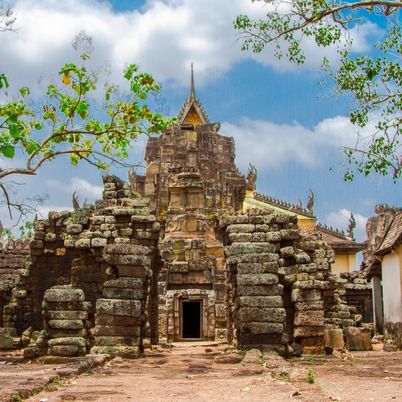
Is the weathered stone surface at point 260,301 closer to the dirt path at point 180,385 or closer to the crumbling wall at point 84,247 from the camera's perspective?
the dirt path at point 180,385

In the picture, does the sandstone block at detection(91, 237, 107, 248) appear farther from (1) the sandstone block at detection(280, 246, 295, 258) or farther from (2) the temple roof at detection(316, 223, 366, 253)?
(2) the temple roof at detection(316, 223, 366, 253)

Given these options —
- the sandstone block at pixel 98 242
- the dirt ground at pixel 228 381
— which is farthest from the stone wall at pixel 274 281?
the sandstone block at pixel 98 242

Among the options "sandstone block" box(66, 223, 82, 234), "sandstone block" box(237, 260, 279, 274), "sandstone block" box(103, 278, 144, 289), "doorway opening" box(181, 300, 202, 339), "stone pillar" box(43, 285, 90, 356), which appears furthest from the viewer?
"doorway opening" box(181, 300, 202, 339)

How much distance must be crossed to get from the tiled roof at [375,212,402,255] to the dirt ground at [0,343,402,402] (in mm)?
8244

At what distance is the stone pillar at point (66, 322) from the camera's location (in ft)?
45.6

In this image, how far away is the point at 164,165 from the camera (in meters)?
35.9

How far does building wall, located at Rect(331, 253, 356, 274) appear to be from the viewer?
43.8m

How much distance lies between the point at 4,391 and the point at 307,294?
9412 mm

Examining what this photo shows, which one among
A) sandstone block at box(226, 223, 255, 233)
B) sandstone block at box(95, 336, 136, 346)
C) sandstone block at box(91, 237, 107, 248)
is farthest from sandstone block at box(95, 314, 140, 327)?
sandstone block at box(91, 237, 107, 248)

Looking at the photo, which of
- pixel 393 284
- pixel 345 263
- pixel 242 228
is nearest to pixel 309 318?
pixel 242 228

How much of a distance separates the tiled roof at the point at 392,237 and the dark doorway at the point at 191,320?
10002 mm

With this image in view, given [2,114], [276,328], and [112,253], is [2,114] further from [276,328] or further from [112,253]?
[276,328]

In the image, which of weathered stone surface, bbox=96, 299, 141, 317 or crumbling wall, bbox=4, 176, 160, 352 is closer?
weathered stone surface, bbox=96, 299, 141, 317

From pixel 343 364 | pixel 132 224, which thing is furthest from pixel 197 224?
pixel 343 364
